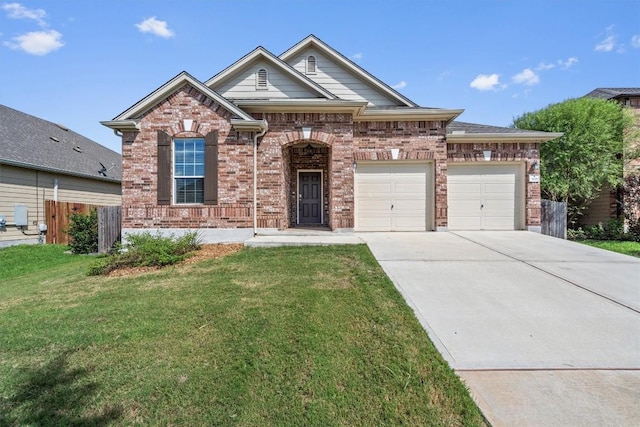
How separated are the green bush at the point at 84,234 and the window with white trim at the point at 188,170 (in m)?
3.97

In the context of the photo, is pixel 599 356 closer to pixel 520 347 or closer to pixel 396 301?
pixel 520 347

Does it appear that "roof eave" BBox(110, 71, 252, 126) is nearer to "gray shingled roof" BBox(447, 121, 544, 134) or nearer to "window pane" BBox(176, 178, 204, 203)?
"window pane" BBox(176, 178, 204, 203)

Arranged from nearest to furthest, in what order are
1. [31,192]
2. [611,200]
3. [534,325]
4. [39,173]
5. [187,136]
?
[534,325], [187,136], [31,192], [39,173], [611,200]

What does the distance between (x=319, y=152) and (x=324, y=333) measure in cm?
951

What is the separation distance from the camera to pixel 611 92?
54.9 feet

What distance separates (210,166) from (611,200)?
17.4 meters

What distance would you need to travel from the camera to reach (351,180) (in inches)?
390

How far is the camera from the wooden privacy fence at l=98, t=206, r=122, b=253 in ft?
34.4

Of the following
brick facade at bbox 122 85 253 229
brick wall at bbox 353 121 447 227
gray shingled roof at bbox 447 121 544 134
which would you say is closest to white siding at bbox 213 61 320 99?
brick facade at bbox 122 85 253 229

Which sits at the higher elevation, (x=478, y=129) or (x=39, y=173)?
(x=478, y=129)

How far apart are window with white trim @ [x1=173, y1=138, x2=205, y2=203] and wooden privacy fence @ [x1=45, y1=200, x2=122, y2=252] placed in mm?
3055

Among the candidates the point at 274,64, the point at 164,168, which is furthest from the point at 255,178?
the point at 274,64

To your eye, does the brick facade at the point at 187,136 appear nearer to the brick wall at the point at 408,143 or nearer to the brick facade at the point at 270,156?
the brick facade at the point at 270,156

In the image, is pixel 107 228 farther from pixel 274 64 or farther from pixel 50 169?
pixel 274 64
